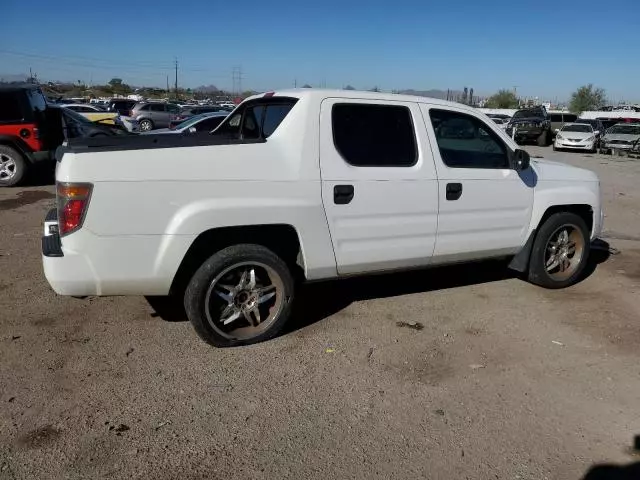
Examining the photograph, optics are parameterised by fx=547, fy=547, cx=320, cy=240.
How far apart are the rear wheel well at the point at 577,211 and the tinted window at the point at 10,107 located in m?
9.84

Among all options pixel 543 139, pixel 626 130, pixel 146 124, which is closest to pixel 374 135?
pixel 626 130

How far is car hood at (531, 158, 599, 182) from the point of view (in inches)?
206

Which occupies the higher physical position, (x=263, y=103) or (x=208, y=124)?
(x=263, y=103)

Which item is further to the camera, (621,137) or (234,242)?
(621,137)

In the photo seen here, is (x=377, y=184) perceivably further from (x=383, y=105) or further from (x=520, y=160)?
(x=520, y=160)

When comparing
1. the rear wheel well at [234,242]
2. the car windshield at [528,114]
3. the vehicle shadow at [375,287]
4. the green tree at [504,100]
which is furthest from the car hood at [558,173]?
the green tree at [504,100]

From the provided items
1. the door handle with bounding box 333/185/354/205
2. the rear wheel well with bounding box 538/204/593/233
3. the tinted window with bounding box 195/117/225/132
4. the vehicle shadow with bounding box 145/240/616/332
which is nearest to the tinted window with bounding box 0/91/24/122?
the tinted window with bounding box 195/117/225/132

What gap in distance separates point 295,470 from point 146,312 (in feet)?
7.87

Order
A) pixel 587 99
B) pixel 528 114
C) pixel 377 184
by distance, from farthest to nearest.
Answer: pixel 587 99, pixel 528 114, pixel 377 184

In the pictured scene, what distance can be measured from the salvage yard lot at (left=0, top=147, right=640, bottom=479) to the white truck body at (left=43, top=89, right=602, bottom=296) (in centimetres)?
57

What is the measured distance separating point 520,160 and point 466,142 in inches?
20.0

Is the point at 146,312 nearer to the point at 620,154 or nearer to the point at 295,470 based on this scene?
the point at 295,470

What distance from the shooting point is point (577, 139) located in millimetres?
26453

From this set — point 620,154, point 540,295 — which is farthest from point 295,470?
point 620,154
